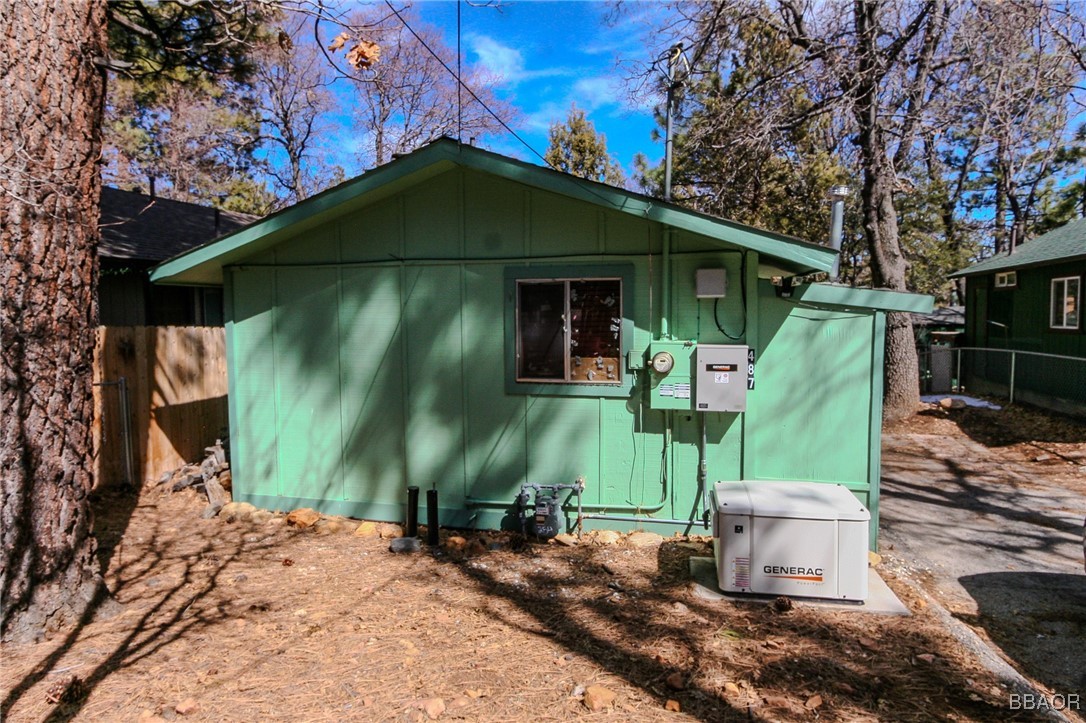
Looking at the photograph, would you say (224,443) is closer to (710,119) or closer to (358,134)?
(710,119)

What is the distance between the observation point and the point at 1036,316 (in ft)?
42.6

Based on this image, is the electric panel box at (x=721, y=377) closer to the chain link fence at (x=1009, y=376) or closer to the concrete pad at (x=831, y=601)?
the concrete pad at (x=831, y=601)

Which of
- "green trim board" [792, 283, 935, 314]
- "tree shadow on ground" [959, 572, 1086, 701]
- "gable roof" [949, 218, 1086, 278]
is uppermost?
"gable roof" [949, 218, 1086, 278]

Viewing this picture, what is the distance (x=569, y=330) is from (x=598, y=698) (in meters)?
2.95

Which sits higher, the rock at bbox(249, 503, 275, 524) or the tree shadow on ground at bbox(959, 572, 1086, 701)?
the rock at bbox(249, 503, 275, 524)

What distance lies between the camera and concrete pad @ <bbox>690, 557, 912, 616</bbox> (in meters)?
3.80

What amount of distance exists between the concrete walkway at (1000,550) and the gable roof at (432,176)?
2.55 meters

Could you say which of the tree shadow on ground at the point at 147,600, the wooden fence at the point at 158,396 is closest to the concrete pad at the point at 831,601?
the tree shadow on ground at the point at 147,600

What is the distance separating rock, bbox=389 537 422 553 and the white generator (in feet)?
7.92

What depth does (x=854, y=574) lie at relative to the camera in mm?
3799

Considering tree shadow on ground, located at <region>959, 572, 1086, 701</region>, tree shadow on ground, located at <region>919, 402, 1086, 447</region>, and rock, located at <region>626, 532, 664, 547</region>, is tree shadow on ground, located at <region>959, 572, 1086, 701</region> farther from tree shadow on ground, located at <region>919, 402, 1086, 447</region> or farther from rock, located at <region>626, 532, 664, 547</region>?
tree shadow on ground, located at <region>919, 402, 1086, 447</region>

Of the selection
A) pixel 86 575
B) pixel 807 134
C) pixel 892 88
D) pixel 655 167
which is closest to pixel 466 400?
pixel 86 575

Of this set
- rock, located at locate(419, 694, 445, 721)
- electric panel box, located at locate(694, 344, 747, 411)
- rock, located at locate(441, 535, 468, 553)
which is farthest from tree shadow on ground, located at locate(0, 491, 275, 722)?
electric panel box, located at locate(694, 344, 747, 411)

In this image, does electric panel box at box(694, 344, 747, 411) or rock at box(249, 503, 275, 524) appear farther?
rock at box(249, 503, 275, 524)
